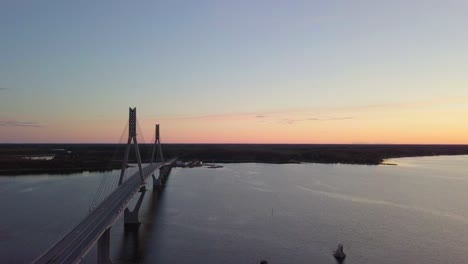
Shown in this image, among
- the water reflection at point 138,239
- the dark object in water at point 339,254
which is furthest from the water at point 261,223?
the dark object in water at point 339,254

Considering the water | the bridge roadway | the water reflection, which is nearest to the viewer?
the bridge roadway

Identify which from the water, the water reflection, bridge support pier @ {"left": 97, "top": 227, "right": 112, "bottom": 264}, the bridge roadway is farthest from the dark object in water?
the bridge roadway

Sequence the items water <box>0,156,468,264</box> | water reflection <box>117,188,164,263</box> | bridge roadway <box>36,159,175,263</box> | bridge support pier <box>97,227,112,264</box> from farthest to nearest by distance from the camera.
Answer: water <box>0,156,468,264</box> → water reflection <box>117,188,164,263</box> → bridge support pier <box>97,227,112,264</box> → bridge roadway <box>36,159,175,263</box>

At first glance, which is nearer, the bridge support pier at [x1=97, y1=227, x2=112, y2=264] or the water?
the bridge support pier at [x1=97, y1=227, x2=112, y2=264]

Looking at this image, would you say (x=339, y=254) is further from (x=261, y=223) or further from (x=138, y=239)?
(x=138, y=239)

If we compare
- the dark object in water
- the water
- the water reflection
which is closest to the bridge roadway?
the water

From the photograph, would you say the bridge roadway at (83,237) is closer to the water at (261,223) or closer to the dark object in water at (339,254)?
the water at (261,223)

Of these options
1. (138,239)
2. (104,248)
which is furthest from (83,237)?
(138,239)

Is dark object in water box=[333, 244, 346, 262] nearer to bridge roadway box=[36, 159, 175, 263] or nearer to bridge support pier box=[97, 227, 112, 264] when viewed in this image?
bridge support pier box=[97, 227, 112, 264]

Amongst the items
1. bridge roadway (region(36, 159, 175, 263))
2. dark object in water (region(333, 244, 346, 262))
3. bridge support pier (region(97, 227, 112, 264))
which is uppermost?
bridge roadway (region(36, 159, 175, 263))

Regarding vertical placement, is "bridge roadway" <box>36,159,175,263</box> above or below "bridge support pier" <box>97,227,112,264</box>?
above
